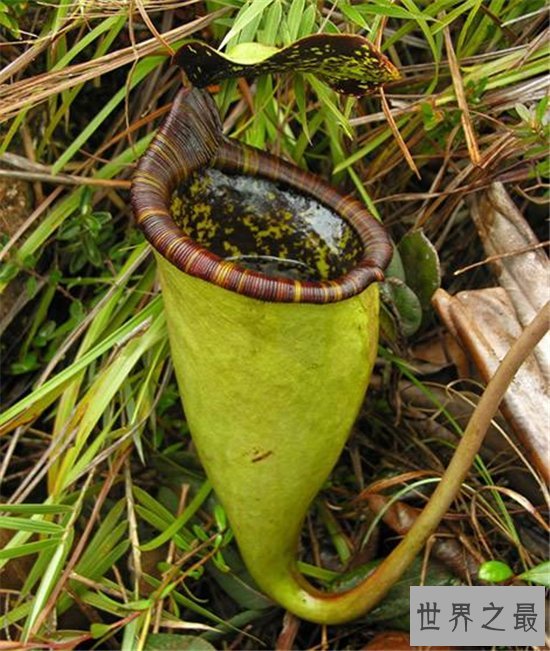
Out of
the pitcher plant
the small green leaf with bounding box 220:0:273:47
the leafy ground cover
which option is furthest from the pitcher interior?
the small green leaf with bounding box 220:0:273:47

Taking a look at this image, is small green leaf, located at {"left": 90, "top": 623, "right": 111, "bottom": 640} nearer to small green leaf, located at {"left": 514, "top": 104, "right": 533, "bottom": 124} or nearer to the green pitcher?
the green pitcher

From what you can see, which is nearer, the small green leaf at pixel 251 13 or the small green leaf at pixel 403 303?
the small green leaf at pixel 251 13

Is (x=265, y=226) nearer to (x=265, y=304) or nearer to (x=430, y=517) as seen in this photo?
(x=265, y=304)

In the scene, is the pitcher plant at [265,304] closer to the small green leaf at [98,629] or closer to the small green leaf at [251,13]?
the small green leaf at [251,13]

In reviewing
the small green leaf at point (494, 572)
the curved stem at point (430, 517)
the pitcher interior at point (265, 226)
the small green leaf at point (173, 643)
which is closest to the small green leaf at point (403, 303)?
the pitcher interior at point (265, 226)

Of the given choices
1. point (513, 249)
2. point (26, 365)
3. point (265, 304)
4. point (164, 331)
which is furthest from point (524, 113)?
point (26, 365)

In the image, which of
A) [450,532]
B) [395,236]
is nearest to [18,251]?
[395,236]
